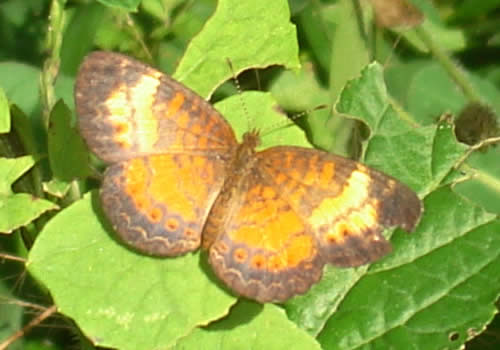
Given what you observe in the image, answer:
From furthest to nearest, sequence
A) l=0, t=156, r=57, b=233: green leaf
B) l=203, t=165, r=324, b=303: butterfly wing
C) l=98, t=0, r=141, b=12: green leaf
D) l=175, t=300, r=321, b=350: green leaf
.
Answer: l=98, t=0, r=141, b=12: green leaf → l=0, t=156, r=57, b=233: green leaf → l=175, t=300, r=321, b=350: green leaf → l=203, t=165, r=324, b=303: butterfly wing

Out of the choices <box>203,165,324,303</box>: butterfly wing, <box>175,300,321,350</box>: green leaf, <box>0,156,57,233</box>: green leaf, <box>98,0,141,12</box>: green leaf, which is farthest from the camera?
<box>98,0,141,12</box>: green leaf

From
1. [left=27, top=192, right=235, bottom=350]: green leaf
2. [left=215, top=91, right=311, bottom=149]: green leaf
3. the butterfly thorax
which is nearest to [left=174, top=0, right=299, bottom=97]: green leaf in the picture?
[left=215, top=91, right=311, bottom=149]: green leaf

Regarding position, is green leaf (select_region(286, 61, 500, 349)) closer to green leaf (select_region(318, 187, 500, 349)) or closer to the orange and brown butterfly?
green leaf (select_region(318, 187, 500, 349))

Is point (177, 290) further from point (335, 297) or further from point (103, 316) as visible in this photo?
point (335, 297)

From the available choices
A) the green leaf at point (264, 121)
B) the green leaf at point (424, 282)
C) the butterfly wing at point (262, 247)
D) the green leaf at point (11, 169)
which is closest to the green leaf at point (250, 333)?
the green leaf at point (424, 282)

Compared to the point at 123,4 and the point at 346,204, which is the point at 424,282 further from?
the point at 123,4

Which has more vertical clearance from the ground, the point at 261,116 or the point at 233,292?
the point at 261,116

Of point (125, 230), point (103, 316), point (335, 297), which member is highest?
point (125, 230)

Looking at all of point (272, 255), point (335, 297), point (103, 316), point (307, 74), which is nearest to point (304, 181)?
point (272, 255)
